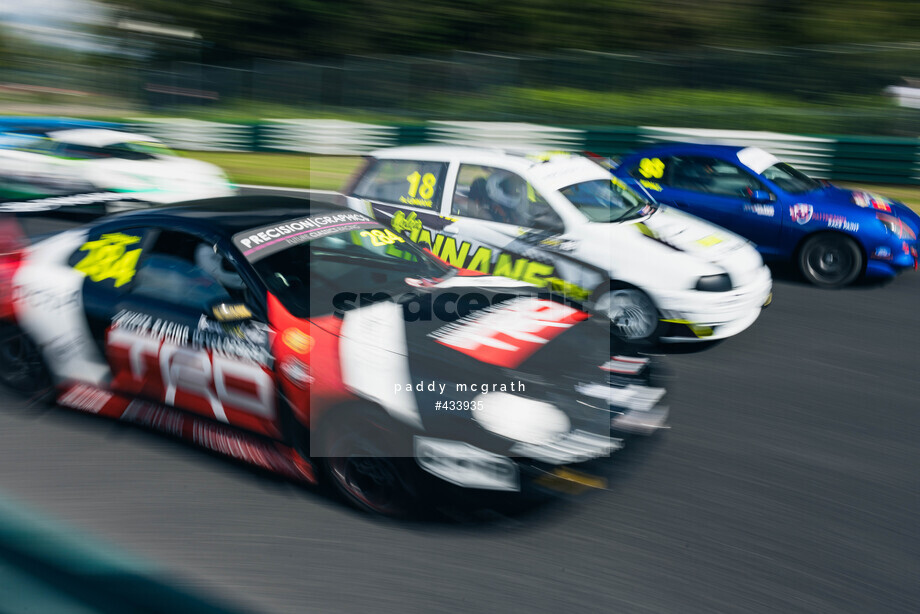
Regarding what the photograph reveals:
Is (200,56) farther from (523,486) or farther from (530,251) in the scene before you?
(523,486)

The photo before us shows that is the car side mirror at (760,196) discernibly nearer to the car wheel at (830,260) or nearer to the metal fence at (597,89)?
the car wheel at (830,260)

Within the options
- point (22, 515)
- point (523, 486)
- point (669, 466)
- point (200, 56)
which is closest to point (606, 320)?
point (669, 466)

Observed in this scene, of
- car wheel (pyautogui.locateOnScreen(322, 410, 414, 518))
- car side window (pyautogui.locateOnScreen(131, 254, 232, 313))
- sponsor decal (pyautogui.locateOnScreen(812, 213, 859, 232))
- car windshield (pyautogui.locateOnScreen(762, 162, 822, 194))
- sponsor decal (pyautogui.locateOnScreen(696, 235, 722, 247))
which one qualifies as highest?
car windshield (pyautogui.locateOnScreen(762, 162, 822, 194))

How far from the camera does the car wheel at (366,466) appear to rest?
3.18m

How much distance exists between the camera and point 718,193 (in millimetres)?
7367

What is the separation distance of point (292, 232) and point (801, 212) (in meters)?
5.24

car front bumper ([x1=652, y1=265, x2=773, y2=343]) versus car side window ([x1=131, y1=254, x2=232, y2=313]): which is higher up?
car side window ([x1=131, y1=254, x2=232, y2=313])

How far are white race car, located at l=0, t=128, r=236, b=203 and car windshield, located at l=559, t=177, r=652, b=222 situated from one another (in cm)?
518

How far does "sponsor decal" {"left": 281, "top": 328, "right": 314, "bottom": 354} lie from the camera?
10.9 ft

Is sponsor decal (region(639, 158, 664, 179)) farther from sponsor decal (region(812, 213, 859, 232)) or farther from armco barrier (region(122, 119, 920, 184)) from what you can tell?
armco barrier (region(122, 119, 920, 184))

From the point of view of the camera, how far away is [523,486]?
3.02 metres

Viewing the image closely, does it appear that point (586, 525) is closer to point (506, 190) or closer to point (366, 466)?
point (366, 466)

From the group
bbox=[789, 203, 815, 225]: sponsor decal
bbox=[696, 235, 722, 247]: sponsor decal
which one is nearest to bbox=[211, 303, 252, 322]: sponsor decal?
bbox=[696, 235, 722, 247]: sponsor decal

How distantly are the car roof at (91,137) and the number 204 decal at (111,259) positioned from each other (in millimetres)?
6146
